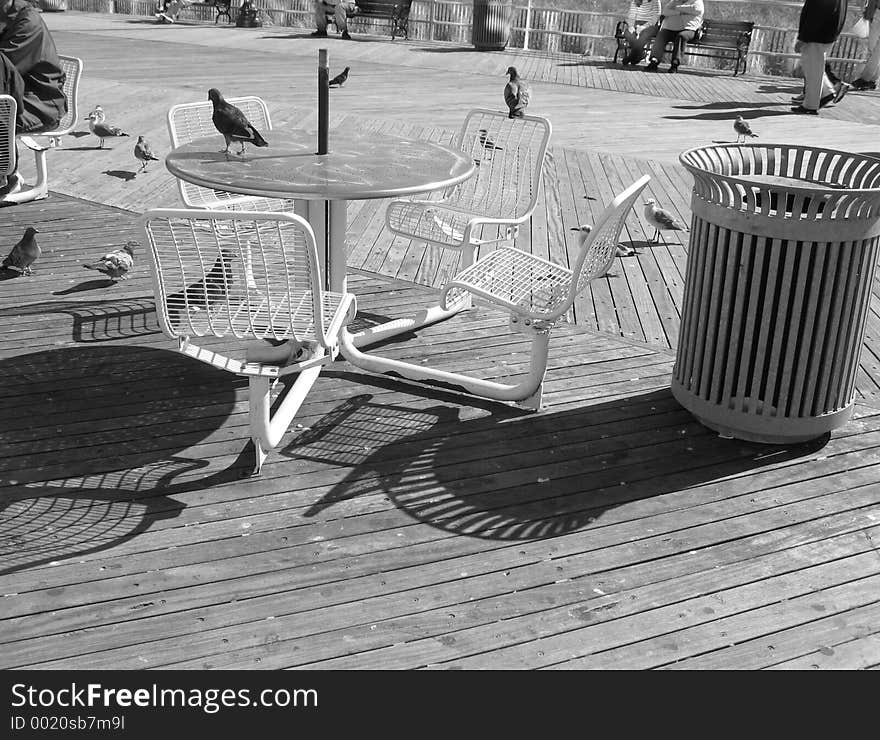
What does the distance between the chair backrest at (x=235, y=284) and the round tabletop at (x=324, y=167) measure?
326mm

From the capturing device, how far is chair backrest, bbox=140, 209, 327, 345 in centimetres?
377

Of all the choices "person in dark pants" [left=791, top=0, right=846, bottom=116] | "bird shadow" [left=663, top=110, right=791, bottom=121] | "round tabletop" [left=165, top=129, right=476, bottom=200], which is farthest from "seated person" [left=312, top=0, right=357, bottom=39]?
"round tabletop" [left=165, top=129, right=476, bottom=200]

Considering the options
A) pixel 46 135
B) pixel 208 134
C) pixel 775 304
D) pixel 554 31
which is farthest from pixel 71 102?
pixel 554 31

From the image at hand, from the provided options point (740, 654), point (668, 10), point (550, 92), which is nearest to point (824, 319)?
point (740, 654)

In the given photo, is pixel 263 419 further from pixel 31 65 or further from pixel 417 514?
pixel 31 65

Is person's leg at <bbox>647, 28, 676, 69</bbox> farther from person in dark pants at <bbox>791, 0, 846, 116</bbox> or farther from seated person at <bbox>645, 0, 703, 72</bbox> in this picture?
person in dark pants at <bbox>791, 0, 846, 116</bbox>

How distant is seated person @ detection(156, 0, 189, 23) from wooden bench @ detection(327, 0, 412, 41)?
394 cm

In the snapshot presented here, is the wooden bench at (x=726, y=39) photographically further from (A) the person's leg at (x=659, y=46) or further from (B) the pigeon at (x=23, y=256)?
(B) the pigeon at (x=23, y=256)

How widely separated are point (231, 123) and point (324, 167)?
44 cm

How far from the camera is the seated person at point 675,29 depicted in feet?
53.4

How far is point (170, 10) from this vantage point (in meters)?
21.7

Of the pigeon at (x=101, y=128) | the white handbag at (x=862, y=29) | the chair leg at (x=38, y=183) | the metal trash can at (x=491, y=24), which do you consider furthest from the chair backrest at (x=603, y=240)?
the metal trash can at (x=491, y=24)

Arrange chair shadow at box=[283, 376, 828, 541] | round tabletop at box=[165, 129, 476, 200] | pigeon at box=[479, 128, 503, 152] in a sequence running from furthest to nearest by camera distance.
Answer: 1. pigeon at box=[479, 128, 503, 152]
2. round tabletop at box=[165, 129, 476, 200]
3. chair shadow at box=[283, 376, 828, 541]

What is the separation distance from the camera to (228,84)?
43.5ft
